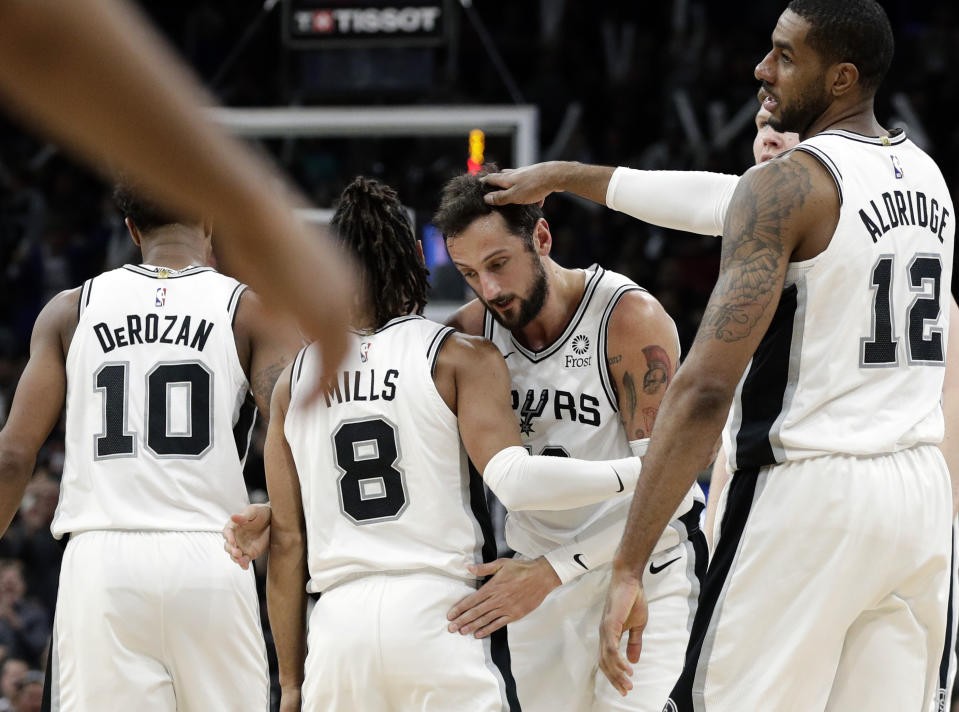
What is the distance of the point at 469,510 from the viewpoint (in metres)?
3.66

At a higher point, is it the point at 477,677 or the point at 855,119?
the point at 855,119

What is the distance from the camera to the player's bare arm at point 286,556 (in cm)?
383

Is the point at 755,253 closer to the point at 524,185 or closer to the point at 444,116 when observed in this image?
the point at 524,185

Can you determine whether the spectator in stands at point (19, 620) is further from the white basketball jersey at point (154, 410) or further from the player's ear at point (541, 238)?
the player's ear at point (541, 238)

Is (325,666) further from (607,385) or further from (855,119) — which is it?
(855,119)

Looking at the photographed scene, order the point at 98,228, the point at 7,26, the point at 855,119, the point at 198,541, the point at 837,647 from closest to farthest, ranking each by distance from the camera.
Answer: the point at 7,26 < the point at 837,647 < the point at 855,119 < the point at 198,541 < the point at 98,228

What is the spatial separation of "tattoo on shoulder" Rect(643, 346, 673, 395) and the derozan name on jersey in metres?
4.37

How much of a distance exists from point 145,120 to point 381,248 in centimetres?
269

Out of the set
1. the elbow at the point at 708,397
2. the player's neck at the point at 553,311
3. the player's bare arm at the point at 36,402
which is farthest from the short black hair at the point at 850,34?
the player's bare arm at the point at 36,402

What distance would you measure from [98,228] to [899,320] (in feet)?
36.1

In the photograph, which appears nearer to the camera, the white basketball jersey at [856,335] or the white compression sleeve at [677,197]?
the white basketball jersey at [856,335]

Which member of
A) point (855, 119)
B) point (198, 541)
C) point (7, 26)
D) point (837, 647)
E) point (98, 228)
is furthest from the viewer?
point (98, 228)

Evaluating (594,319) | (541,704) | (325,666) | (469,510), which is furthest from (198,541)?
(594,319)

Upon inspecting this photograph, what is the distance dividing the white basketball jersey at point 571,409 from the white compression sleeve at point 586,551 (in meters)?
0.10
